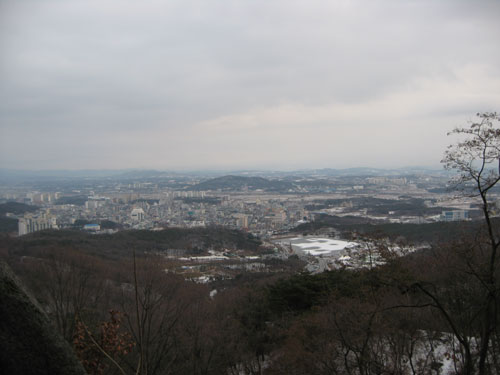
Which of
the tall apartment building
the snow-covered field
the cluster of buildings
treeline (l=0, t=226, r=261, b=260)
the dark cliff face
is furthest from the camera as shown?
the cluster of buildings

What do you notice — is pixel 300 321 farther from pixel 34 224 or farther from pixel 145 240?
pixel 34 224

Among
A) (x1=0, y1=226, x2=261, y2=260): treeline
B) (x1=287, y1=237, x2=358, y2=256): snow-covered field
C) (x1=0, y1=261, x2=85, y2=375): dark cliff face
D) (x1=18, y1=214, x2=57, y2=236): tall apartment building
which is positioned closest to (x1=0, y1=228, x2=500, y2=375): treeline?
(x1=0, y1=261, x2=85, y2=375): dark cliff face

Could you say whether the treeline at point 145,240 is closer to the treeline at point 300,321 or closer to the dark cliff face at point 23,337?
the treeline at point 300,321

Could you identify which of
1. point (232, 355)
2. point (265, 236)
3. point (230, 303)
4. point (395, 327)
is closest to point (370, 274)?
point (395, 327)

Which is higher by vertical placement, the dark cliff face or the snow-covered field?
the dark cliff face

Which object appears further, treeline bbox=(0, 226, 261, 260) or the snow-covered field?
the snow-covered field

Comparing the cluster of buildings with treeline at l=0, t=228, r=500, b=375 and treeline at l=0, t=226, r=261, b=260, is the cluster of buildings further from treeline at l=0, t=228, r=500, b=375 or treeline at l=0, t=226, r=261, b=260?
treeline at l=0, t=228, r=500, b=375

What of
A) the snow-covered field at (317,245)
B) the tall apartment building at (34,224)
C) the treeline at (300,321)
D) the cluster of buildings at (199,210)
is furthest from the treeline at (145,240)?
the treeline at (300,321)

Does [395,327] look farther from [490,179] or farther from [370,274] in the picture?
[490,179]

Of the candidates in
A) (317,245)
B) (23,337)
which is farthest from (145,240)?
(23,337)
